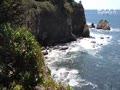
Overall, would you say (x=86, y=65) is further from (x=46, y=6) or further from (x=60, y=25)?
(x=60, y=25)

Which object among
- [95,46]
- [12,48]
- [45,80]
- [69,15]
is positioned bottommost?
[95,46]

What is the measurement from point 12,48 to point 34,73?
2785 mm

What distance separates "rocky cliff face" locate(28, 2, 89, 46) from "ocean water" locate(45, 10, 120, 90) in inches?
203

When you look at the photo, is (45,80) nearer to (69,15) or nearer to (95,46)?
(95,46)

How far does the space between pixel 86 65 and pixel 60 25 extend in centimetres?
3385

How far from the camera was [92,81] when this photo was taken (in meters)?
56.0

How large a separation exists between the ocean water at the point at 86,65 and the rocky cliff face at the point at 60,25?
203 inches

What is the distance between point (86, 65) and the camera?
70.1 meters

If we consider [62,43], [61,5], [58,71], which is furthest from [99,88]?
[61,5]

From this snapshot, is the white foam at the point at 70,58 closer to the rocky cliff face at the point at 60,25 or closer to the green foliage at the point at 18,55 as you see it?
the rocky cliff face at the point at 60,25

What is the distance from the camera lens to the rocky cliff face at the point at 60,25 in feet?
290

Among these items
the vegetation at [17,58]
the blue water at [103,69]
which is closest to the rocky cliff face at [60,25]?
the blue water at [103,69]

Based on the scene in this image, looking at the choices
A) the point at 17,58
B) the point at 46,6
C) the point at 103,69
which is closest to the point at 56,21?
the point at 46,6

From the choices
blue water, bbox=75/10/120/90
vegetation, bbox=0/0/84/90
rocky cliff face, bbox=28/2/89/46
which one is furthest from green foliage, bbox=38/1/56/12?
vegetation, bbox=0/0/84/90
